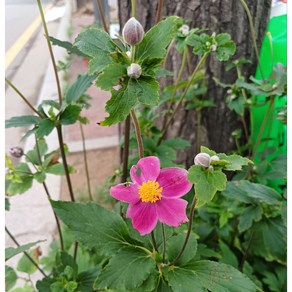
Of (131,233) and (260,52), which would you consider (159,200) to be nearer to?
(131,233)

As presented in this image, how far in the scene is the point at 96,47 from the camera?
549 mm

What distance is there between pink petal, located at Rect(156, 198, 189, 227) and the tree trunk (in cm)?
77

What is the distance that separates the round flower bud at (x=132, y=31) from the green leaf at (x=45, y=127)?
35cm

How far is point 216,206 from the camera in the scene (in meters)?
1.26

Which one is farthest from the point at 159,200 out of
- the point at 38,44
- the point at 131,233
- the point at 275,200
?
the point at 38,44

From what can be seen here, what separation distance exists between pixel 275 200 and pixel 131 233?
343mm

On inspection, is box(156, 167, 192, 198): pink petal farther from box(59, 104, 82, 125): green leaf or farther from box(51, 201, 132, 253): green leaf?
box(59, 104, 82, 125): green leaf

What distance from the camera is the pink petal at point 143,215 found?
21.5 inches

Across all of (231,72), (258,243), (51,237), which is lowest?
(51,237)

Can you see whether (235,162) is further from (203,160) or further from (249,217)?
(249,217)

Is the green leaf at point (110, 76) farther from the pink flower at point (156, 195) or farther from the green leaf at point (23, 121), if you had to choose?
the green leaf at point (23, 121)

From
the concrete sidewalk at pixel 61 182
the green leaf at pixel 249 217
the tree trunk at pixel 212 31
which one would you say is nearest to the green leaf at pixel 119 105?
the green leaf at pixel 249 217

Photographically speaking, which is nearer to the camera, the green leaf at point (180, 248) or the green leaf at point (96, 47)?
the green leaf at point (96, 47)

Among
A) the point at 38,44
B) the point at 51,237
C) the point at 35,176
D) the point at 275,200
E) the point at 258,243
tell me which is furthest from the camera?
the point at 38,44
